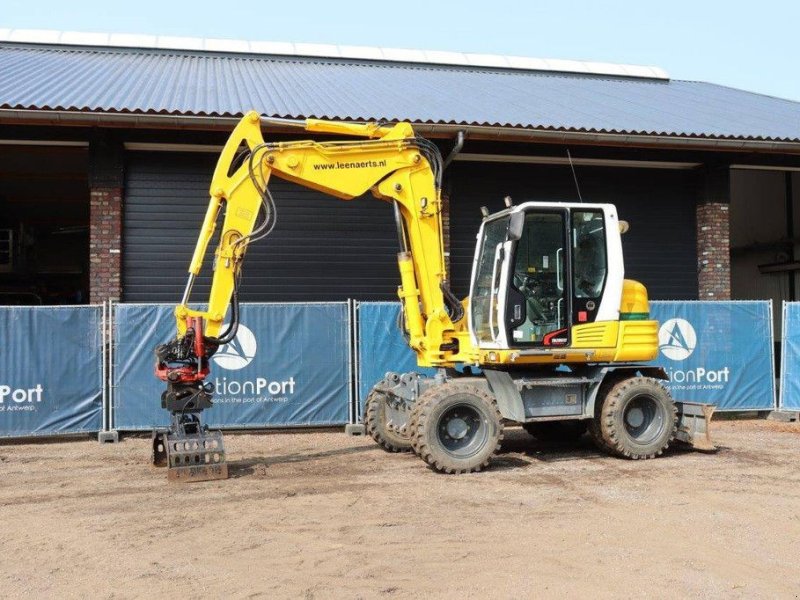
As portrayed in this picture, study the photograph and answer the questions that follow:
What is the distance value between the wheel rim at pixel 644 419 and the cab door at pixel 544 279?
1214 millimetres

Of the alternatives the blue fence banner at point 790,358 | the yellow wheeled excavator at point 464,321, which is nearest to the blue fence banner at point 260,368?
the yellow wheeled excavator at point 464,321

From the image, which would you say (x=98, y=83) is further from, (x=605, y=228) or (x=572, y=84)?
(x=572, y=84)

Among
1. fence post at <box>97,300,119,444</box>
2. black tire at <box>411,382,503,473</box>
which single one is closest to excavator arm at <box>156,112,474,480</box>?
black tire at <box>411,382,503,473</box>

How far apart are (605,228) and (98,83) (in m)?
9.45

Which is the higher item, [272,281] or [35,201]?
[35,201]

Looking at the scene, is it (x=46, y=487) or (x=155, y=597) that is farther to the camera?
(x=46, y=487)

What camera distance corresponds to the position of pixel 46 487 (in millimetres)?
7695

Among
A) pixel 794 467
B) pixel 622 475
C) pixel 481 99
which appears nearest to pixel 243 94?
pixel 481 99

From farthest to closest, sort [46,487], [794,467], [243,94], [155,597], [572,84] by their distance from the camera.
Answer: [572,84] → [243,94] → [794,467] → [46,487] → [155,597]

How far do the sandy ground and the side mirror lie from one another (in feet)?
8.37

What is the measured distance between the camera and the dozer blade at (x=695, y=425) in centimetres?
912

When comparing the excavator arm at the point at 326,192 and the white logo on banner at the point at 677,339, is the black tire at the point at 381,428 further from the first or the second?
the white logo on banner at the point at 677,339

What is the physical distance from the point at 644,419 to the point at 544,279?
2110mm

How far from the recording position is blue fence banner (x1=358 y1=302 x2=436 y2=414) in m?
11.2
